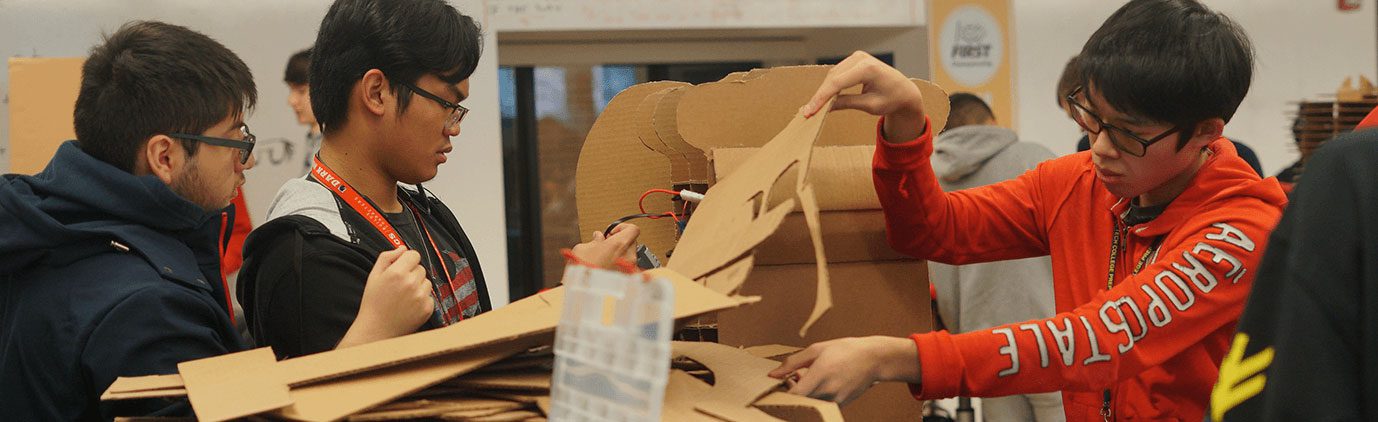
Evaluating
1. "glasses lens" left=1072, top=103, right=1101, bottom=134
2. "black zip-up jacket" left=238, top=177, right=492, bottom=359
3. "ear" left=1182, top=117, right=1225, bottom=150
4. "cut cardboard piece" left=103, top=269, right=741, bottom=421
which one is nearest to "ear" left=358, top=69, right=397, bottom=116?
"black zip-up jacket" left=238, top=177, right=492, bottom=359

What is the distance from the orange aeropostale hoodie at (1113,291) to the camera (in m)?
1.31

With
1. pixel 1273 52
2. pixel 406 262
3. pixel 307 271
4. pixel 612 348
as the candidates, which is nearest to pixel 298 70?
pixel 307 271

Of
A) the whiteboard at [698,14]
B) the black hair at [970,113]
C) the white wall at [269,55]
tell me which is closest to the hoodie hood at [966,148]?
the black hair at [970,113]

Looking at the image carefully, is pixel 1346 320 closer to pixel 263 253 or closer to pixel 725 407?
pixel 725 407

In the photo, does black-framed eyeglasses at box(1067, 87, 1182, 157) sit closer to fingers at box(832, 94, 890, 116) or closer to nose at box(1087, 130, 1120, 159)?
nose at box(1087, 130, 1120, 159)

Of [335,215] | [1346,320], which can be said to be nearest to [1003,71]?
[335,215]

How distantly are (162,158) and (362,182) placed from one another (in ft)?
0.81

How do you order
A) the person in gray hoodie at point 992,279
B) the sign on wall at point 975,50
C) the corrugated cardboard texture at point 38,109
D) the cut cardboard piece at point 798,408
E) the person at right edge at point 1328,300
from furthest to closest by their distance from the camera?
the sign on wall at point 975,50, the corrugated cardboard texture at point 38,109, the person in gray hoodie at point 992,279, the cut cardboard piece at point 798,408, the person at right edge at point 1328,300

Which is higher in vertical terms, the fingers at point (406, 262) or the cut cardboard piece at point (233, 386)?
the fingers at point (406, 262)

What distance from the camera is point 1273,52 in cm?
615

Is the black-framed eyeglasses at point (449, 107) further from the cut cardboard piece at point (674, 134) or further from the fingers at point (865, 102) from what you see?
the fingers at point (865, 102)

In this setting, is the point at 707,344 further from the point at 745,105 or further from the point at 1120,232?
the point at 1120,232

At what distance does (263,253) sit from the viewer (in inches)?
54.1

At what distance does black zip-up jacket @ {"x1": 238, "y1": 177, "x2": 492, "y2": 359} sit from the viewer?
130 cm
